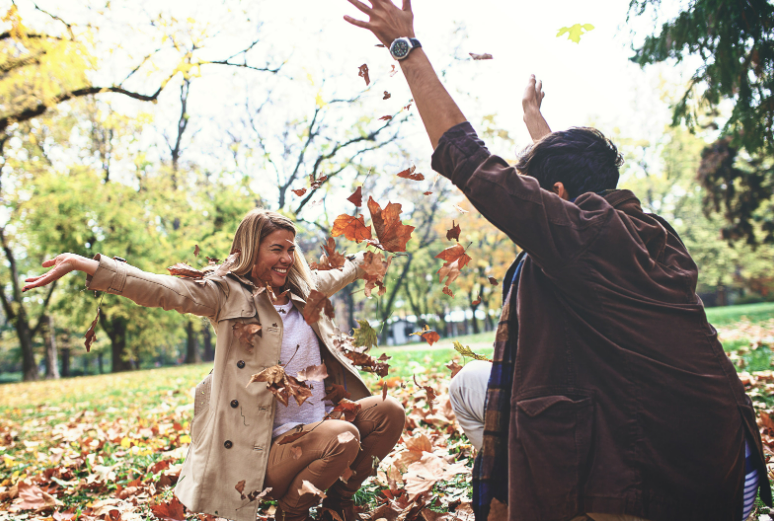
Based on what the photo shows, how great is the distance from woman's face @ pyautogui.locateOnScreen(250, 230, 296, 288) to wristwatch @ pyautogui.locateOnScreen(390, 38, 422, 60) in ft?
4.09

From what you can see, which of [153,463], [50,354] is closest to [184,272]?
[153,463]

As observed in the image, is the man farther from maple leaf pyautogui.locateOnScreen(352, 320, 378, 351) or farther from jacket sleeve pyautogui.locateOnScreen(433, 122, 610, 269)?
maple leaf pyautogui.locateOnScreen(352, 320, 378, 351)

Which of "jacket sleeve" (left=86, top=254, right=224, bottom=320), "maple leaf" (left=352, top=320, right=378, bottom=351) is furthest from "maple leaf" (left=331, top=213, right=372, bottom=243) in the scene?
"jacket sleeve" (left=86, top=254, right=224, bottom=320)

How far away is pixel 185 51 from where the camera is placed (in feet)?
22.2

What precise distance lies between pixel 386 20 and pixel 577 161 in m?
0.79

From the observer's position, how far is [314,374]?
7.32ft

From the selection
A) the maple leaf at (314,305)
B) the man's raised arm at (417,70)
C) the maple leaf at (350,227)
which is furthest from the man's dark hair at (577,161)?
the maple leaf at (314,305)

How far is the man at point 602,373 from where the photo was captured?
4.21 ft

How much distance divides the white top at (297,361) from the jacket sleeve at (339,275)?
1.16 ft

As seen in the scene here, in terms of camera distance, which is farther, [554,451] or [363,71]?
[363,71]

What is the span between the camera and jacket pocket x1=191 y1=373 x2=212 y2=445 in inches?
85.7

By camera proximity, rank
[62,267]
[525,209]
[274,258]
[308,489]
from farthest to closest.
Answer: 1. [274,258]
2. [308,489]
3. [62,267]
4. [525,209]

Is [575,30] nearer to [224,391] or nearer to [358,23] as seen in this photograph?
[358,23]

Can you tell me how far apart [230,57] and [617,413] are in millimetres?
7663
